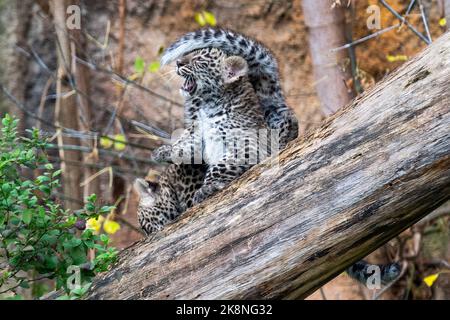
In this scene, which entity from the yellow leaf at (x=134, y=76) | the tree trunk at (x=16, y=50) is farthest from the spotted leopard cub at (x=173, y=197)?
the tree trunk at (x=16, y=50)

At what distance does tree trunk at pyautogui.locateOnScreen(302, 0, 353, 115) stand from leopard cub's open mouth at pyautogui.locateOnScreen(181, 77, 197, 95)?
1915 mm

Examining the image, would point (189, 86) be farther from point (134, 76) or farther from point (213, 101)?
point (134, 76)

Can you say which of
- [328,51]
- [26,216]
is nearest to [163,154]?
[26,216]

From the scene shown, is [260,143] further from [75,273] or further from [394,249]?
[394,249]

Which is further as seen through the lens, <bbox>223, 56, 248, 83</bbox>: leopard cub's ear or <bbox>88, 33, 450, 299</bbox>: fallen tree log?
<bbox>223, 56, 248, 83</bbox>: leopard cub's ear

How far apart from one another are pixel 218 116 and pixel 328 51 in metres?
2.01

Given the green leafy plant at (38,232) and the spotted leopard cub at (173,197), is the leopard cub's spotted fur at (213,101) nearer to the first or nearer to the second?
the spotted leopard cub at (173,197)

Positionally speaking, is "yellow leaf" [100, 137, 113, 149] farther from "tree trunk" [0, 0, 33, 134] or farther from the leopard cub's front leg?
the leopard cub's front leg

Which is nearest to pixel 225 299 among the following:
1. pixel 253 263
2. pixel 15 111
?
pixel 253 263

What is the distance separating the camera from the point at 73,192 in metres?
7.74

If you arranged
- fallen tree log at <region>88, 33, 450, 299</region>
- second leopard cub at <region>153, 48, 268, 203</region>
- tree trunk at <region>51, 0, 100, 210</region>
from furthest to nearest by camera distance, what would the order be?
tree trunk at <region>51, 0, 100, 210</region>, second leopard cub at <region>153, 48, 268, 203</region>, fallen tree log at <region>88, 33, 450, 299</region>

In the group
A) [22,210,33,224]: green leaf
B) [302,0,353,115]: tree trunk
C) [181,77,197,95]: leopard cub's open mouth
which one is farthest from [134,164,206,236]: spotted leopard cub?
[302,0,353,115]: tree trunk

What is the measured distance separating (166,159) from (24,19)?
161 inches

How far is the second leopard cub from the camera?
4914 mm
